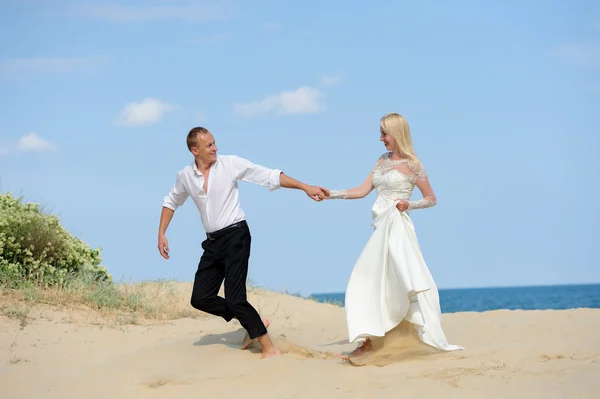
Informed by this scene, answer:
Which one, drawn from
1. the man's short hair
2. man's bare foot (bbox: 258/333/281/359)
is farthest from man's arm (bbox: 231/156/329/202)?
man's bare foot (bbox: 258/333/281/359)

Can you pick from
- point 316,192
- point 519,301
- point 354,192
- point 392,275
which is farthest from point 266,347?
point 519,301

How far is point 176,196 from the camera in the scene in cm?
858

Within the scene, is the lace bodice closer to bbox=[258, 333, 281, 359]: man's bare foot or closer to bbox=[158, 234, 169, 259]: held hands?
bbox=[258, 333, 281, 359]: man's bare foot

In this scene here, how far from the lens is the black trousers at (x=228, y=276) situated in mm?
7941

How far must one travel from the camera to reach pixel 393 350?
8.09 meters

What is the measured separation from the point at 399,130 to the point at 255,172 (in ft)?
5.39

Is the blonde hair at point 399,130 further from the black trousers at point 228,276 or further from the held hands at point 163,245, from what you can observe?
the held hands at point 163,245

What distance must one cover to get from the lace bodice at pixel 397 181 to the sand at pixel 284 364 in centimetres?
136

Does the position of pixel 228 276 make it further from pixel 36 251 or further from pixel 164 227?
pixel 36 251

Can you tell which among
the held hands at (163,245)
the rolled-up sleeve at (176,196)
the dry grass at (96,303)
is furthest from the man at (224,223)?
the dry grass at (96,303)

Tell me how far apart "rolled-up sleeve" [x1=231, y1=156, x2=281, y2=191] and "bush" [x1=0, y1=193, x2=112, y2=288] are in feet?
17.5

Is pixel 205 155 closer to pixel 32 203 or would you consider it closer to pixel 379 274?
pixel 379 274

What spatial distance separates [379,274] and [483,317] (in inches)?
179

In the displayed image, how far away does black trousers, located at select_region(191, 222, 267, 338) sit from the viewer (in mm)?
7941
